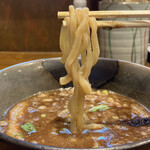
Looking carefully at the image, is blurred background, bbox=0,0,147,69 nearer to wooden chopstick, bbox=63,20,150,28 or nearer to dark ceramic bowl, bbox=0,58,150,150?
dark ceramic bowl, bbox=0,58,150,150

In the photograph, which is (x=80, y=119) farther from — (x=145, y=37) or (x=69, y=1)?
(x=69, y=1)

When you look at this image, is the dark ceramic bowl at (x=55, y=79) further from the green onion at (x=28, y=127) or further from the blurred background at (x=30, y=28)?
the blurred background at (x=30, y=28)

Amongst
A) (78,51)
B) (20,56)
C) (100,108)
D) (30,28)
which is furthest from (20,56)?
(78,51)

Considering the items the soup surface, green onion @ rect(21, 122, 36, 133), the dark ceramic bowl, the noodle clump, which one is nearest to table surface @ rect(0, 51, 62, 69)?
the dark ceramic bowl

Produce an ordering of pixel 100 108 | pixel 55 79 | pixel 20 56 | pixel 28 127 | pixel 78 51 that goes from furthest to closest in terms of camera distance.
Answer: pixel 20 56 < pixel 55 79 < pixel 100 108 < pixel 28 127 < pixel 78 51

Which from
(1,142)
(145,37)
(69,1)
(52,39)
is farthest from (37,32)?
(1,142)

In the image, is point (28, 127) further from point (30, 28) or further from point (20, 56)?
point (30, 28)

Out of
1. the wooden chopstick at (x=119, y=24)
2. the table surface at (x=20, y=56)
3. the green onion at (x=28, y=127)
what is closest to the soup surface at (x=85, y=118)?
the green onion at (x=28, y=127)
